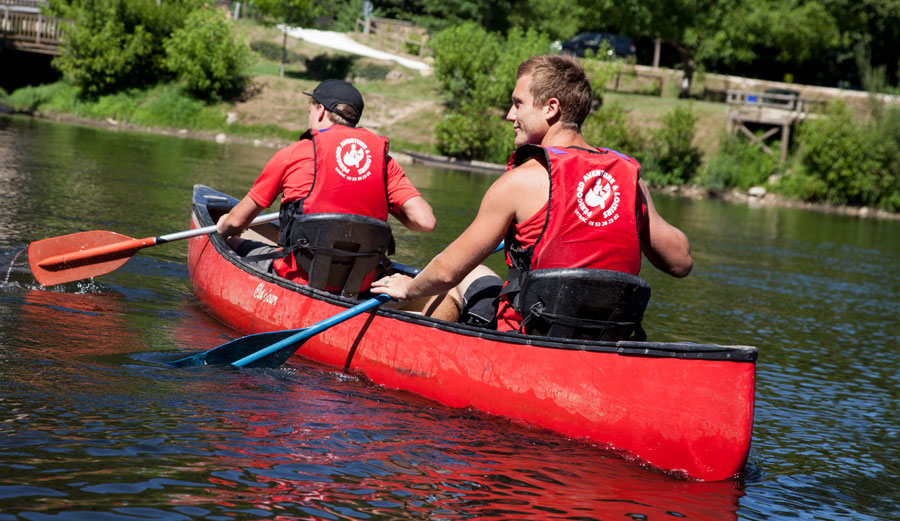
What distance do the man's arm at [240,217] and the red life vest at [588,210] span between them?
2.33 m

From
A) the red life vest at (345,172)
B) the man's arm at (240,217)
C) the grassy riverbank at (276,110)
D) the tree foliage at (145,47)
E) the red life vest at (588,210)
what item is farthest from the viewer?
the tree foliage at (145,47)

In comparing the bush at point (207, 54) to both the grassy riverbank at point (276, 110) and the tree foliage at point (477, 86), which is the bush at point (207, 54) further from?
the tree foliage at point (477, 86)

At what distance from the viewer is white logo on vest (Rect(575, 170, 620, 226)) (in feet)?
14.0

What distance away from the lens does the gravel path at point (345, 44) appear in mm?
42188

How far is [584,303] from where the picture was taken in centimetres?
446

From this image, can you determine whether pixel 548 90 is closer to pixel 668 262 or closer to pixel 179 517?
pixel 668 262

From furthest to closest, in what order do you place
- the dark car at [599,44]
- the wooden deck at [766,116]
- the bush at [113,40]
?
the dark car at [599,44]
the bush at [113,40]
the wooden deck at [766,116]

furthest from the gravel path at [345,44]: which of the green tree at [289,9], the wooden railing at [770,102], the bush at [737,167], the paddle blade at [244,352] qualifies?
the paddle blade at [244,352]

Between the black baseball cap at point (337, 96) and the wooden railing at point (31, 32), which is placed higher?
the wooden railing at point (31, 32)

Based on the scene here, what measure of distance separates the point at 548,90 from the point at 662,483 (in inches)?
74.9

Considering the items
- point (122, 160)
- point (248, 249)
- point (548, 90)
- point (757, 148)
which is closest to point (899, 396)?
point (548, 90)

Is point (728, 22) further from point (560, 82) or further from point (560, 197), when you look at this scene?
point (560, 197)

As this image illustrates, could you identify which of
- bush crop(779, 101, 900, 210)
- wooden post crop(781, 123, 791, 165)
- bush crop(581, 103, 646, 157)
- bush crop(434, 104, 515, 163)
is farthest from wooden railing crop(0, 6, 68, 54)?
bush crop(779, 101, 900, 210)

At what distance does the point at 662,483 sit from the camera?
14.4 feet
